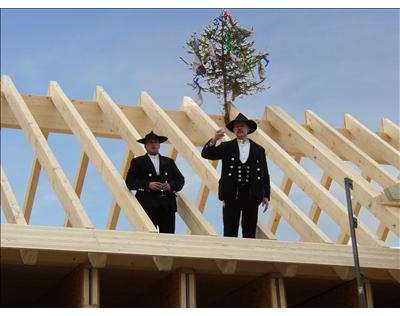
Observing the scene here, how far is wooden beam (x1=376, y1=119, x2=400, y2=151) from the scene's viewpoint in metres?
12.9

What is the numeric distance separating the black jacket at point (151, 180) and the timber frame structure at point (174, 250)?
0.15 meters

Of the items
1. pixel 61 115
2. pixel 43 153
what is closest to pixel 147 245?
pixel 43 153

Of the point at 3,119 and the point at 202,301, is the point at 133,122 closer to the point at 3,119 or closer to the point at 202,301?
the point at 3,119

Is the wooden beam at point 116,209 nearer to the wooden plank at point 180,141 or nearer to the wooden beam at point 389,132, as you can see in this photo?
the wooden plank at point 180,141

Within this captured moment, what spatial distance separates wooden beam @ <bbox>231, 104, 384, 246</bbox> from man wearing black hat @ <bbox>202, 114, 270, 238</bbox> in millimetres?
573

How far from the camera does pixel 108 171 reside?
8680mm

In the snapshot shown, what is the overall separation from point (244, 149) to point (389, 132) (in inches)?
184

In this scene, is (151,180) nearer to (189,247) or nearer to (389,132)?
(189,247)

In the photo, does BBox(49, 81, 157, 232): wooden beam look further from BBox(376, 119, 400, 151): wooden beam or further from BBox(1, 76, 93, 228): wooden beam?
BBox(376, 119, 400, 151): wooden beam

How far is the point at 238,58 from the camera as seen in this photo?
10.6 m

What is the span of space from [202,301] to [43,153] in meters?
2.26

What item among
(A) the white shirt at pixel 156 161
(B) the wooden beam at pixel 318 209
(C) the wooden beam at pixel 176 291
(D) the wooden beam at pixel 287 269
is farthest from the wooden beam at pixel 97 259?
(B) the wooden beam at pixel 318 209

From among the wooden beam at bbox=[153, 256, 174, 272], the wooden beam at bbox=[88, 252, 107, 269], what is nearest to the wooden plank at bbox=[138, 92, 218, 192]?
the wooden beam at bbox=[153, 256, 174, 272]

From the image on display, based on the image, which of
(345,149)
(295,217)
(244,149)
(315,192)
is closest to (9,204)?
(244,149)
